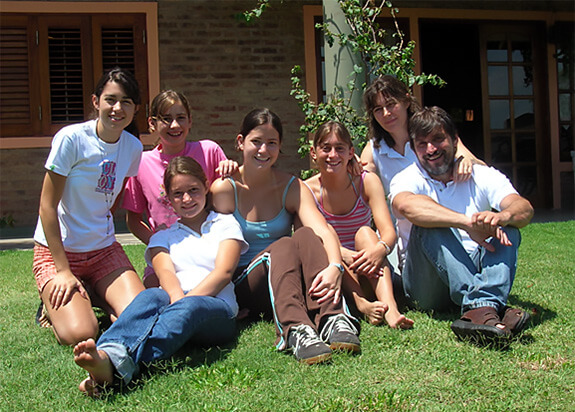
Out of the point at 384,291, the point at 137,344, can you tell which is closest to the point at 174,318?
the point at 137,344

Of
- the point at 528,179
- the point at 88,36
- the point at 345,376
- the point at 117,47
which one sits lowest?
the point at 345,376

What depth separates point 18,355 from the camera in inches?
104

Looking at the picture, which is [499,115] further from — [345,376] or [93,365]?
[93,365]

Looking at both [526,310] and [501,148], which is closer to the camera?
[526,310]

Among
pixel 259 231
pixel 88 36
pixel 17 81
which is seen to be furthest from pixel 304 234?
pixel 17 81

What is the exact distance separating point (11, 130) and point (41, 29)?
130 cm

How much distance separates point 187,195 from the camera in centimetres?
285

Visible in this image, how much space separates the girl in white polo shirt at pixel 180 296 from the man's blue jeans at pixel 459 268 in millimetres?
847

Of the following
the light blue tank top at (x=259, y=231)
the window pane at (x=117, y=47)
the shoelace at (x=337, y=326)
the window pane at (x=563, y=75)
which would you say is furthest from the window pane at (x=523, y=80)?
the shoelace at (x=337, y=326)

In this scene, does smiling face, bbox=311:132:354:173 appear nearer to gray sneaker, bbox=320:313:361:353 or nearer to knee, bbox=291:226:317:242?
knee, bbox=291:226:317:242

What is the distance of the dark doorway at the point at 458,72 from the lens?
8953mm

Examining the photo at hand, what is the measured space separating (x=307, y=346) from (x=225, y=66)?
5.91m

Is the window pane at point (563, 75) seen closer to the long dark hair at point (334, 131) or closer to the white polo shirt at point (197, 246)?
the long dark hair at point (334, 131)

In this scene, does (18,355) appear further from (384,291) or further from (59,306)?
(384,291)
